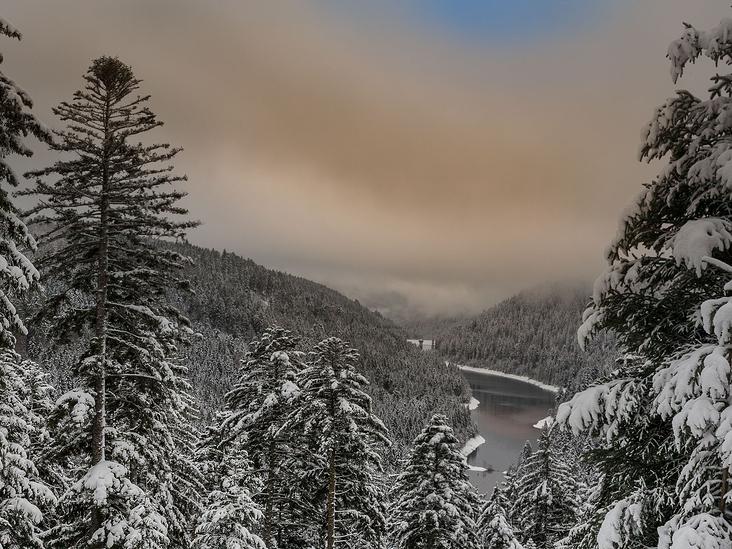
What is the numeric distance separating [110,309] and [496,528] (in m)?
22.7

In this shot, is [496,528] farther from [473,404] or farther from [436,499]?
[473,404]

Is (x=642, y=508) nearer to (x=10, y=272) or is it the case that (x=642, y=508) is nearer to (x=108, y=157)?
(x=10, y=272)

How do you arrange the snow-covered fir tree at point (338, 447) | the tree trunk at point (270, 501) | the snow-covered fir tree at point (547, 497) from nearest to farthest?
the snow-covered fir tree at point (338, 447) → the tree trunk at point (270, 501) → the snow-covered fir tree at point (547, 497)

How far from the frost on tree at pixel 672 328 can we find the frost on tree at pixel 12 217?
31.0 ft

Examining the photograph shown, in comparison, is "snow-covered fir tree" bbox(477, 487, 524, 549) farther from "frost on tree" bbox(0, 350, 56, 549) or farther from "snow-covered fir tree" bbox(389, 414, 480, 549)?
"frost on tree" bbox(0, 350, 56, 549)

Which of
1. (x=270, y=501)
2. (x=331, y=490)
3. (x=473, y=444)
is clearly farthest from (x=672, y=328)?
(x=473, y=444)

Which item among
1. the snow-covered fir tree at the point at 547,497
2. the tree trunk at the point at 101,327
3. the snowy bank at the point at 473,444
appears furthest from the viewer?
the snowy bank at the point at 473,444

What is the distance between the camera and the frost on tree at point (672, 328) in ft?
15.9

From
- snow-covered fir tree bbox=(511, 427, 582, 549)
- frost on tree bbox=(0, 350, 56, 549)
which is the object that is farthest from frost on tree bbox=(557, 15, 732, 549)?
snow-covered fir tree bbox=(511, 427, 582, 549)

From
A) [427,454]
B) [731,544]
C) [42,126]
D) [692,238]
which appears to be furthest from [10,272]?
[427,454]

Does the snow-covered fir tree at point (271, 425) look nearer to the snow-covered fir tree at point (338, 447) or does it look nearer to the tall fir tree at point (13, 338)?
the snow-covered fir tree at point (338, 447)

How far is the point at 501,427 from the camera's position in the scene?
423 ft

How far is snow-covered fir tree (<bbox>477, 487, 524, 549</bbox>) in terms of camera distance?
22828mm

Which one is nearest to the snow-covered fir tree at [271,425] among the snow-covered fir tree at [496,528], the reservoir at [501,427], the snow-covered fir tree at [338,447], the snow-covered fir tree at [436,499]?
the snow-covered fir tree at [338,447]
